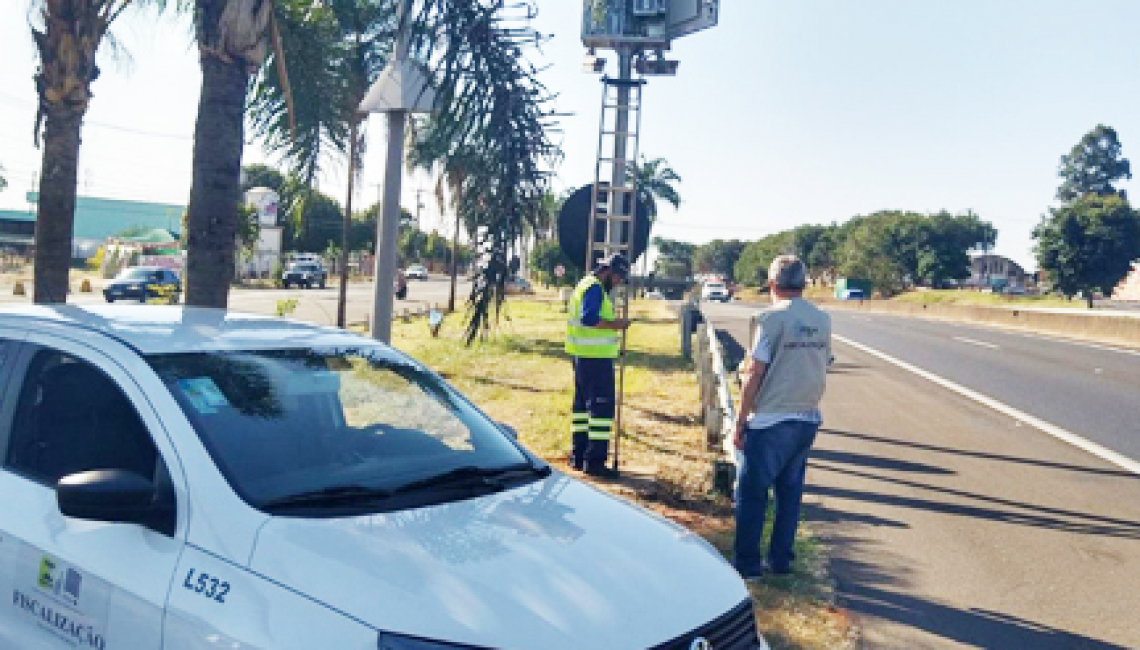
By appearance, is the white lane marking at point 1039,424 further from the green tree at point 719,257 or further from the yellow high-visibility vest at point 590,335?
the green tree at point 719,257

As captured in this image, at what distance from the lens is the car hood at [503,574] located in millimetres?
2555

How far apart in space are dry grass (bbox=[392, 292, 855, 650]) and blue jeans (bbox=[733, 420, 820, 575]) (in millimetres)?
229

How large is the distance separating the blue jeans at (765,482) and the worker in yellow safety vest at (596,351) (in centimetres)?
237

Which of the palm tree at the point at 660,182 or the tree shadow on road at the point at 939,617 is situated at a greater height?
the palm tree at the point at 660,182

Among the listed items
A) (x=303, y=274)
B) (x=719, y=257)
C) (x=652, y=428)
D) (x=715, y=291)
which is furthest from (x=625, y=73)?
(x=719, y=257)

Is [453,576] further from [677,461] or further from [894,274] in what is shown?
[894,274]

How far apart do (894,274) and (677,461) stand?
92.8m

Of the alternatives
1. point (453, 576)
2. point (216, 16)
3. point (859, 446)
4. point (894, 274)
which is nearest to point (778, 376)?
point (453, 576)

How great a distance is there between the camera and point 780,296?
575cm

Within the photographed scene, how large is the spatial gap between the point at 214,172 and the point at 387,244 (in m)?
1.50

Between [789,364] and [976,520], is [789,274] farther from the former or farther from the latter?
[976,520]

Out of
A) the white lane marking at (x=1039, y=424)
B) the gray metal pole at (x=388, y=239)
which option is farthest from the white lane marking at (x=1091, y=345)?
the gray metal pole at (x=388, y=239)

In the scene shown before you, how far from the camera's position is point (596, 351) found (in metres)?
7.95

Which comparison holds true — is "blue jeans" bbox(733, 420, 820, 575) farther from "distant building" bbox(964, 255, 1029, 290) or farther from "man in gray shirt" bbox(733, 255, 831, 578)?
"distant building" bbox(964, 255, 1029, 290)
